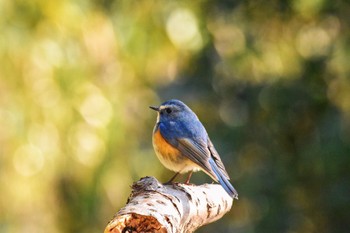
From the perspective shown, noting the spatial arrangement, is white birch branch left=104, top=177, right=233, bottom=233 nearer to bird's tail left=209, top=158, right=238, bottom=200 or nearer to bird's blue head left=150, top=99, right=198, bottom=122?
bird's tail left=209, top=158, right=238, bottom=200

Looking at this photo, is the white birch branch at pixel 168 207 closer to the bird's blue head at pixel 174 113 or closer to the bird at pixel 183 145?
the bird at pixel 183 145

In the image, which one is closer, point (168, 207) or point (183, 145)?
point (168, 207)

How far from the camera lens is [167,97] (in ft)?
27.6

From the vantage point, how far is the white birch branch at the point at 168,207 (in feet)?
9.32

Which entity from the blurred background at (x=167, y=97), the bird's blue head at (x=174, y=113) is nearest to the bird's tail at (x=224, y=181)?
the bird's blue head at (x=174, y=113)

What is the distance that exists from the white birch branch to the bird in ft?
1.35

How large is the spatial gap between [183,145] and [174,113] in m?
0.28

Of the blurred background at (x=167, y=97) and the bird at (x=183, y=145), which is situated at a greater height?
the blurred background at (x=167, y=97)

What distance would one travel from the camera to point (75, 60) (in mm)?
6086

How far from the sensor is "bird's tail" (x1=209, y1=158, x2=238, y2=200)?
162 inches

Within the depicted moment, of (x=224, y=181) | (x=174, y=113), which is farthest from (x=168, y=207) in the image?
(x=174, y=113)

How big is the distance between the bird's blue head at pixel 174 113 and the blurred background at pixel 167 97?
3.44 ft

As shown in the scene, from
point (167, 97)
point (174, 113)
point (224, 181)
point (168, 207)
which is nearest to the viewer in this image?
point (168, 207)

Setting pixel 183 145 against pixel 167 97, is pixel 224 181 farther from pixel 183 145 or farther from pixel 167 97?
pixel 167 97
